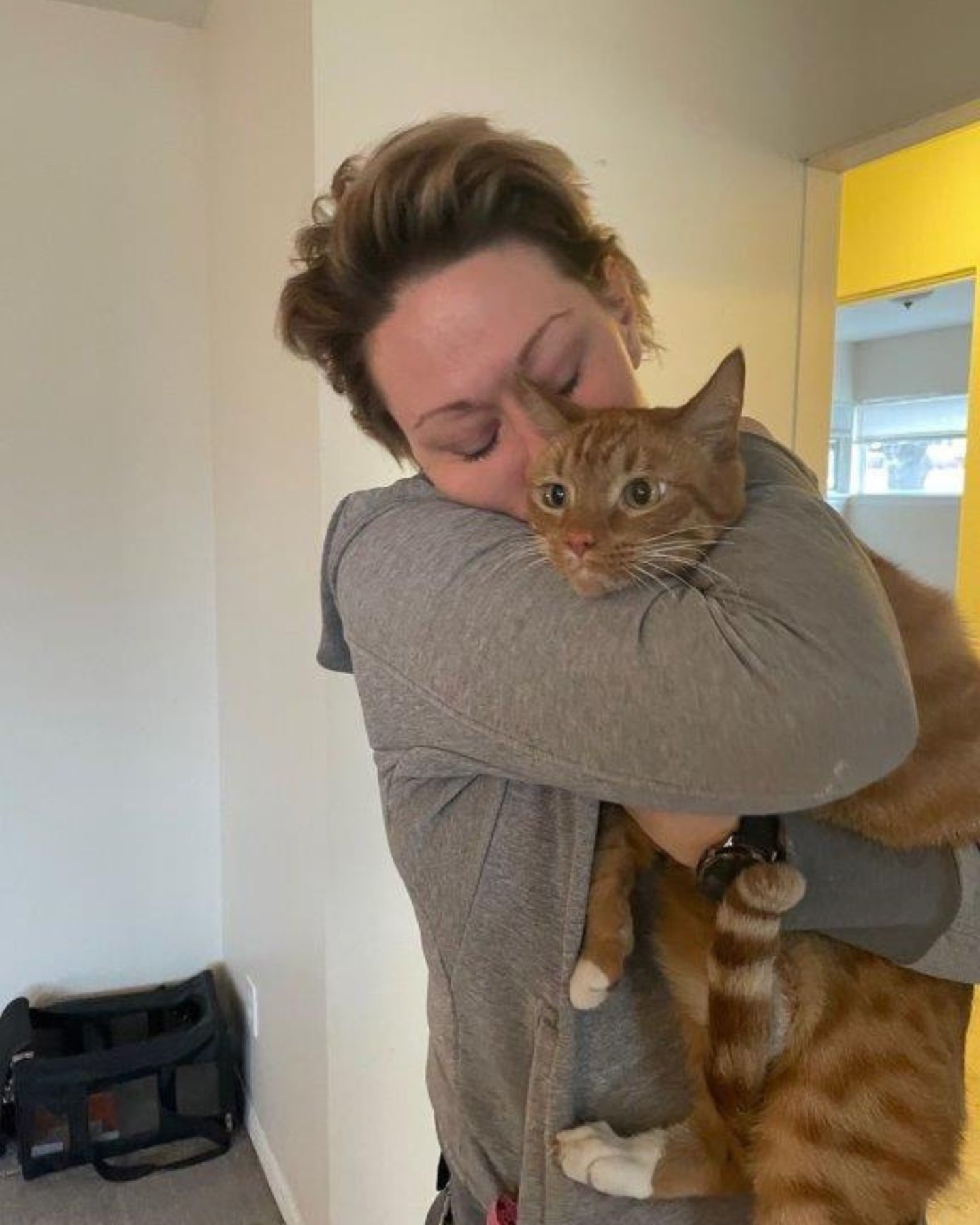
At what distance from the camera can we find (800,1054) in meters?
0.84

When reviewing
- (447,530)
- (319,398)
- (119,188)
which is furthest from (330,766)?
(119,188)

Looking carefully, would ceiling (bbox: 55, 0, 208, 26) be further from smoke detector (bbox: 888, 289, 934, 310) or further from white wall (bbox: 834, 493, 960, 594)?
white wall (bbox: 834, 493, 960, 594)

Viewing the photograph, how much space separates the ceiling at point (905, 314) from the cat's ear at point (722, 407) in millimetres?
3121

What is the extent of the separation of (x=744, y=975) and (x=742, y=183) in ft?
6.04

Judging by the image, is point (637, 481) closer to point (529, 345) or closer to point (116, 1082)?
point (529, 345)

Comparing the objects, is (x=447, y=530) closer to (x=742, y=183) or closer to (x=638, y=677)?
(x=638, y=677)

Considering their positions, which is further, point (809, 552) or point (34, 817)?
point (34, 817)

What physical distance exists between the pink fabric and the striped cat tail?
0.21 meters

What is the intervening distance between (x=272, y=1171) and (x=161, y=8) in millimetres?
2820

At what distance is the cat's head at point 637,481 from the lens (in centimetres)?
82

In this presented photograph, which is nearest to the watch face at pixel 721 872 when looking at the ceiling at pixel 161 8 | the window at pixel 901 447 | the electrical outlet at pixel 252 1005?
the electrical outlet at pixel 252 1005

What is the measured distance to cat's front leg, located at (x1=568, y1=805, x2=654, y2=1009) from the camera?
30.4 inches

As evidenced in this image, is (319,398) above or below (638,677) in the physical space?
above

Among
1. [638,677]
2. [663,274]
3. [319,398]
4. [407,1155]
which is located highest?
[663,274]
